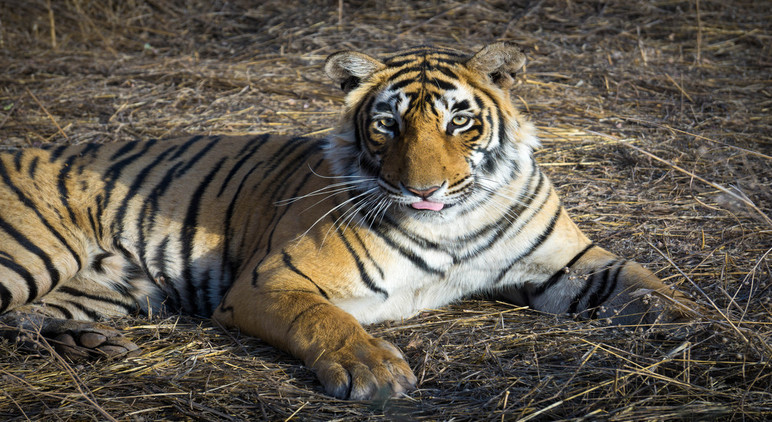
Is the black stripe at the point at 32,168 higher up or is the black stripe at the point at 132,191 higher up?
the black stripe at the point at 32,168

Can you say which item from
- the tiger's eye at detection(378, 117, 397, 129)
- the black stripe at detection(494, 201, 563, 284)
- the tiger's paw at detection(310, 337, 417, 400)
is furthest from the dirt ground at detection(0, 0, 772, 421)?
the tiger's eye at detection(378, 117, 397, 129)

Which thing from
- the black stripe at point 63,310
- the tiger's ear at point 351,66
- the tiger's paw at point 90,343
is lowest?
the black stripe at point 63,310

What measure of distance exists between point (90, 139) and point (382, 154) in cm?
267

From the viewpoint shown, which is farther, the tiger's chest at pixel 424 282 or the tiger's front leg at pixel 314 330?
the tiger's chest at pixel 424 282

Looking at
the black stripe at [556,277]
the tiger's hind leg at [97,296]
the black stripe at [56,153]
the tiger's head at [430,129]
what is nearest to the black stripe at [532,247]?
the black stripe at [556,277]

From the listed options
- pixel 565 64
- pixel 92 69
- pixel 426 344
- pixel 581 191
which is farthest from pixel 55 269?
pixel 565 64

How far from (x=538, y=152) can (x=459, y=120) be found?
185cm

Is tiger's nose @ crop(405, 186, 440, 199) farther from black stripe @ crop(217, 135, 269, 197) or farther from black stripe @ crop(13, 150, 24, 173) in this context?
black stripe @ crop(13, 150, 24, 173)

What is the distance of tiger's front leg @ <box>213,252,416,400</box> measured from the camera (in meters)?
1.97

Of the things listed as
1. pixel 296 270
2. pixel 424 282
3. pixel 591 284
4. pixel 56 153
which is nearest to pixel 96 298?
pixel 56 153

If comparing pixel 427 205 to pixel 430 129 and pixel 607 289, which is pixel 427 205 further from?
pixel 607 289

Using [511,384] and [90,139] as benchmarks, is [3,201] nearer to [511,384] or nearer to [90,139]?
[90,139]

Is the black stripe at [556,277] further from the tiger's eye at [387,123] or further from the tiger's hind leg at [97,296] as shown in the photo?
the tiger's hind leg at [97,296]

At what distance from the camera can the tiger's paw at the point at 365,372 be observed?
6.37ft
